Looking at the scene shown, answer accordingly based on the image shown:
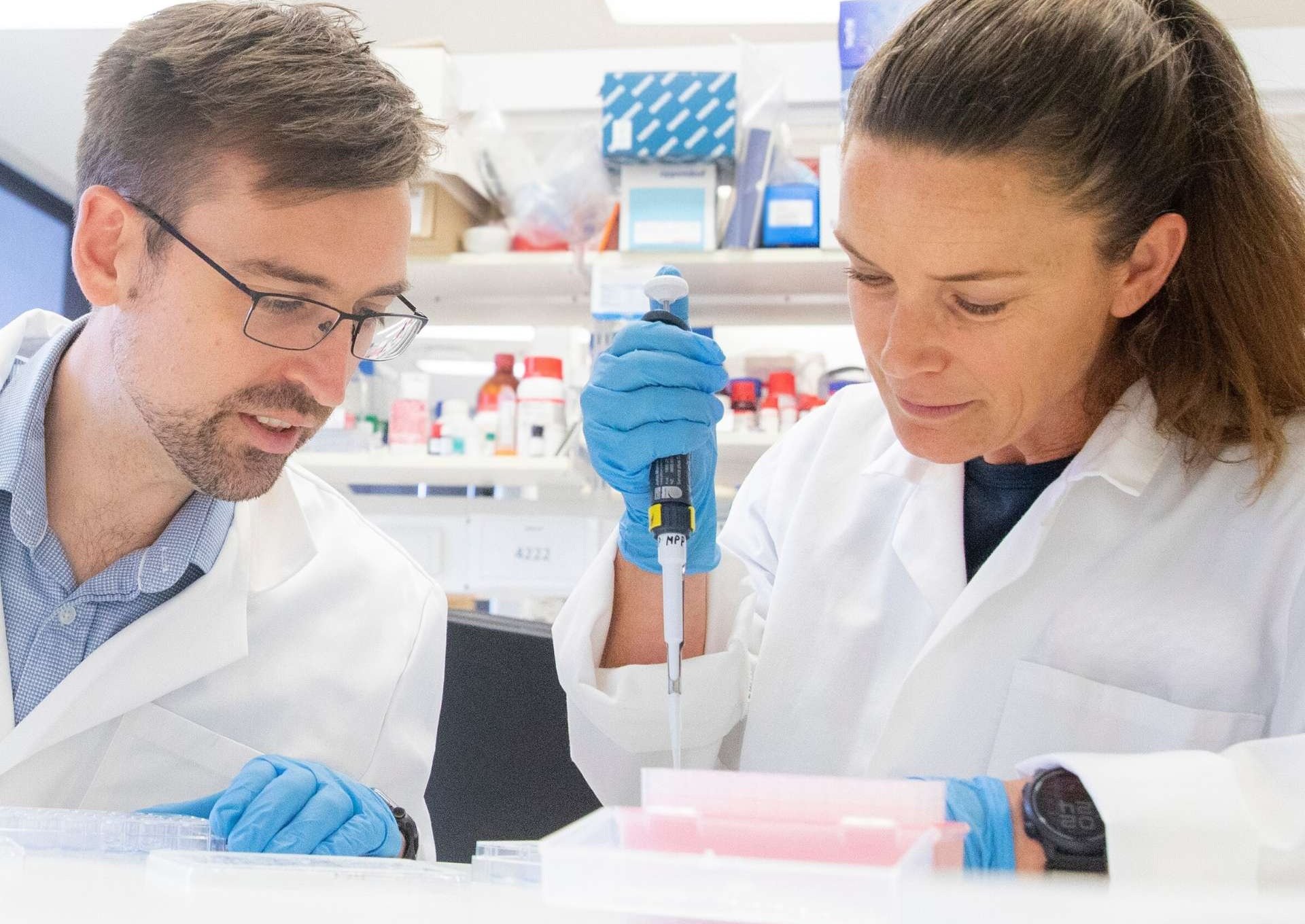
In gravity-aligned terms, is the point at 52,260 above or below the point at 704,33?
below

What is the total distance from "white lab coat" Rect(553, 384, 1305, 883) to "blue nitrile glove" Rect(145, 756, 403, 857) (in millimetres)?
248

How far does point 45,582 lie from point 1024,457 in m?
1.12

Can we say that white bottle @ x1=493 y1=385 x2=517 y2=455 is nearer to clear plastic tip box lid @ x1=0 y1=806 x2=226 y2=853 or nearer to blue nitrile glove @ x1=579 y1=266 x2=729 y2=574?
blue nitrile glove @ x1=579 y1=266 x2=729 y2=574

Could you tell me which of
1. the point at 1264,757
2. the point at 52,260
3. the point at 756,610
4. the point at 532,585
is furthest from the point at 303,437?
the point at 52,260

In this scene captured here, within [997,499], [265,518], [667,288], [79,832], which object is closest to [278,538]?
[265,518]

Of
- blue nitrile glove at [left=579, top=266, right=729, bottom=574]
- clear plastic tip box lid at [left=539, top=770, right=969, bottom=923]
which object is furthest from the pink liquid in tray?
blue nitrile glove at [left=579, top=266, right=729, bottom=574]

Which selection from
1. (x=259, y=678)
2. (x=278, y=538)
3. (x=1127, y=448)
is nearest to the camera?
(x=1127, y=448)

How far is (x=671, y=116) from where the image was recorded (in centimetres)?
267

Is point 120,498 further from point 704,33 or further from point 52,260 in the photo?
point 52,260

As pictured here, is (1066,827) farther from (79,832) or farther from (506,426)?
(506,426)

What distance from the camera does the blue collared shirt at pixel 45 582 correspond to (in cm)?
128

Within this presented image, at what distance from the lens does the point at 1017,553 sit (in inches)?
45.6

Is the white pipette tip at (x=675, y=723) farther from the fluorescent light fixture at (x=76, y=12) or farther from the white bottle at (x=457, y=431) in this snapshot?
the fluorescent light fixture at (x=76, y=12)

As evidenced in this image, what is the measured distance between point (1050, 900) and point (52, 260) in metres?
5.44
